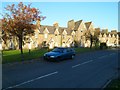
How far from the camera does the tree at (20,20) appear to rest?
21.8m

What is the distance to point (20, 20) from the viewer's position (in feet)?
71.9

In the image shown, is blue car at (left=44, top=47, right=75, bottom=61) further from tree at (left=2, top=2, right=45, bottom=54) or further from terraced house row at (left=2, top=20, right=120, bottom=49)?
terraced house row at (left=2, top=20, right=120, bottom=49)

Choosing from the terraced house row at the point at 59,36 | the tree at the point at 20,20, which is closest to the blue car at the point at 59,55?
the tree at the point at 20,20

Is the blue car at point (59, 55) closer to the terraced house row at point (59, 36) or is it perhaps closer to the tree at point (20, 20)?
the tree at point (20, 20)

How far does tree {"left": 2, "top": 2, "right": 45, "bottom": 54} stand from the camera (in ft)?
71.5

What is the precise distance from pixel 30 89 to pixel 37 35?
Answer: 43.7m

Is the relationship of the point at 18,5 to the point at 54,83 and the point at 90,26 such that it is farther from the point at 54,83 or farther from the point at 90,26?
the point at 90,26

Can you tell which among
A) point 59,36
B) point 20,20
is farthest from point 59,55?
point 59,36

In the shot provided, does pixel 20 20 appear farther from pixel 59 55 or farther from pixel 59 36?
pixel 59 36

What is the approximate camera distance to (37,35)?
2055 inches

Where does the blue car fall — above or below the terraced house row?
below

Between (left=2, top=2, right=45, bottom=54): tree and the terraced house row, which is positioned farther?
the terraced house row

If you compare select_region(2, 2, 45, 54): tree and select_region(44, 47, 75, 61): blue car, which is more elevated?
select_region(2, 2, 45, 54): tree

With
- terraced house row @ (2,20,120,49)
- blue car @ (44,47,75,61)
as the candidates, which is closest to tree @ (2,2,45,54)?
blue car @ (44,47,75,61)
